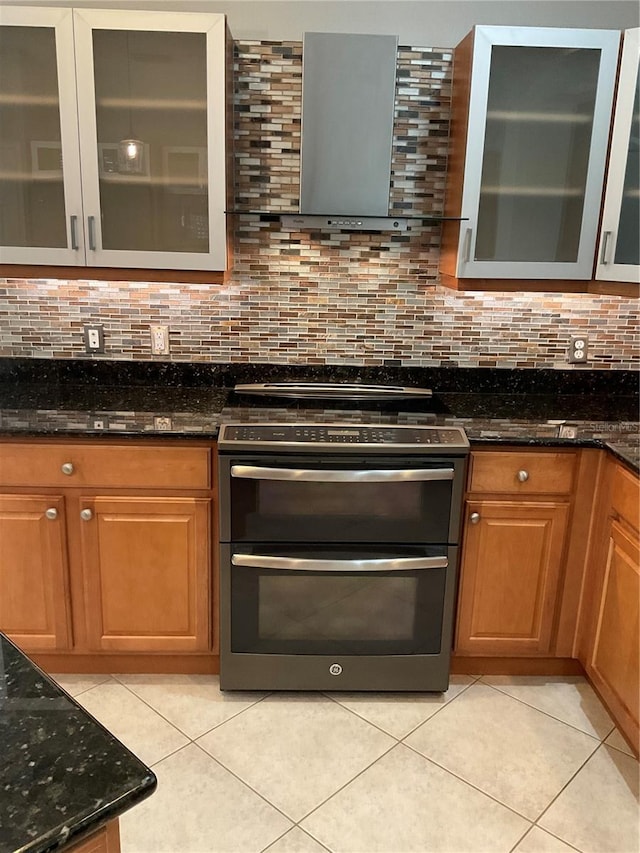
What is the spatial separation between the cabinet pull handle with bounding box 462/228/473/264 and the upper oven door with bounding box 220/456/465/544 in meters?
0.69

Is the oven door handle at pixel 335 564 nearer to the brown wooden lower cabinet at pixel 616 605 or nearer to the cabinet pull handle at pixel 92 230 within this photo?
the brown wooden lower cabinet at pixel 616 605

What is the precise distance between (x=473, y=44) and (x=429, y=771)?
2.22 meters

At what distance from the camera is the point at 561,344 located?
274cm

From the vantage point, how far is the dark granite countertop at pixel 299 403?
7.29 ft

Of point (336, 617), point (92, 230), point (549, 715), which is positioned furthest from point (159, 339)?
point (549, 715)

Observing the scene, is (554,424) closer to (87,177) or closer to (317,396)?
(317,396)

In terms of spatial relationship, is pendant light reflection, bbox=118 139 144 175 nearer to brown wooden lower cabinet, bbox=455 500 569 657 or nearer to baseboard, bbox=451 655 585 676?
brown wooden lower cabinet, bbox=455 500 569 657

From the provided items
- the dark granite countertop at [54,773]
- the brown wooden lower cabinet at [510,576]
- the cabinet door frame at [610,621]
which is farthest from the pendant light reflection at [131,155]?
the cabinet door frame at [610,621]

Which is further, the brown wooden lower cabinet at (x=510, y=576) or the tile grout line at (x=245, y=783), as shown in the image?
the brown wooden lower cabinet at (x=510, y=576)

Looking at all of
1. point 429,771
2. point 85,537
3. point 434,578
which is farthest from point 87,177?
point 429,771

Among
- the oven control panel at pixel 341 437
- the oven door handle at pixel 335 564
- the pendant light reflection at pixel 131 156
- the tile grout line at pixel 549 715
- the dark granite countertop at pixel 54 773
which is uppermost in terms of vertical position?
the pendant light reflection at pixel 131 156

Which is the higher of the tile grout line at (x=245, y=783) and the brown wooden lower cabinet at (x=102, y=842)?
the brown wooden lower cabinet at (x=102, y=842)

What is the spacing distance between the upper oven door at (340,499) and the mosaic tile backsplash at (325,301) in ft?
2.27

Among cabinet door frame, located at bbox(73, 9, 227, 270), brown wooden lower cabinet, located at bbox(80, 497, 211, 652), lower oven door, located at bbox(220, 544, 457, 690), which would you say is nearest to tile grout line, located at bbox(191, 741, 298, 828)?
lower oven door, located at bbox(220, 544, 457, 690)
